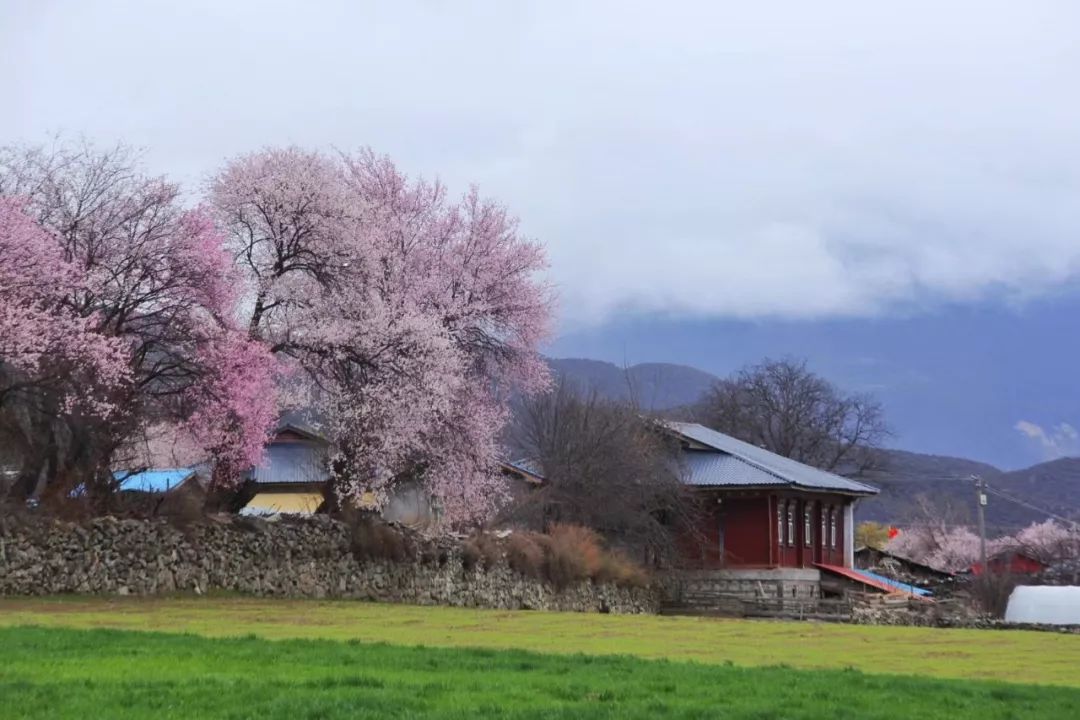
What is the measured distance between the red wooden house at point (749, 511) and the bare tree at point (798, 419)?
111 ft

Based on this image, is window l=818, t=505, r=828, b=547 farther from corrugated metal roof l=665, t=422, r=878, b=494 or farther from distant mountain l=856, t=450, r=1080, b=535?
distant mountain l=856, t=450, r=1080, b=535

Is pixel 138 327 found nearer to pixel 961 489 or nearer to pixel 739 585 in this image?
pixel 739 585

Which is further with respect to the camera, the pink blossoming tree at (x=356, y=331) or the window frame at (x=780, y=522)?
the window frame at (x=780, y=522)

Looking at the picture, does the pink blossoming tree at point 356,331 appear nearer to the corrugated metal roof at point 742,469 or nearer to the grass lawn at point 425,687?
the grass lawn at point 425,687

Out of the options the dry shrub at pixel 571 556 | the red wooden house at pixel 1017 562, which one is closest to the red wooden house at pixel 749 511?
the dry shrub at pixel 571 556

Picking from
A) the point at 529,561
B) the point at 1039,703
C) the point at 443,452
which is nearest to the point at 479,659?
the point at 1039,703

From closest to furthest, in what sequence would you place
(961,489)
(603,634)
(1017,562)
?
1. (603,634)
2. (1017,562)
3. (961,489)

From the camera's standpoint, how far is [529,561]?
3688 centimetres

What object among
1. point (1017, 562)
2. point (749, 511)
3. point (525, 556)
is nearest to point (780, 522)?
point (749, 511)

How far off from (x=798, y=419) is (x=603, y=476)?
1843 inches

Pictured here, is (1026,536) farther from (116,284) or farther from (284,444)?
(116,284)

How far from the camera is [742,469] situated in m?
51.0

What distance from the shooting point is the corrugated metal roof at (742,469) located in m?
49.7

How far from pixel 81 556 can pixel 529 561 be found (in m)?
15.3
